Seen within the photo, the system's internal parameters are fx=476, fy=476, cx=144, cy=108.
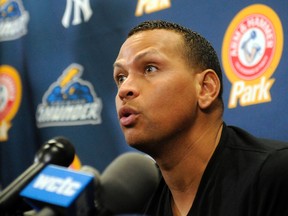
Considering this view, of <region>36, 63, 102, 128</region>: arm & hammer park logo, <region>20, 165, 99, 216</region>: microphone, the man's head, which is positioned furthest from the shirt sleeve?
<region>36, 63, 102, 128</region>: arm & hammer park logo

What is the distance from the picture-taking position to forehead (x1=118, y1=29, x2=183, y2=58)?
1.05 m

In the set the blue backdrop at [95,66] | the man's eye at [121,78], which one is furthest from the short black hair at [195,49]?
the blue backdrop at [95,66]

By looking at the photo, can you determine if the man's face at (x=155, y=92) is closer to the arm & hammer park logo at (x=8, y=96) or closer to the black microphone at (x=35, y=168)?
the black microphone at (x=35, y=168)

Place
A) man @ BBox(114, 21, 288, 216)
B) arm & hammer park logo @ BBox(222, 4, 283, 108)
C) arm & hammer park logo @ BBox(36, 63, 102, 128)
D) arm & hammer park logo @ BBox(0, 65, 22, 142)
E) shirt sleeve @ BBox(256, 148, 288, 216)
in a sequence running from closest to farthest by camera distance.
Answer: shirt sleeve @ BBox(256, 148, 288, 216) < man @ BBox(114, 21, 288, 216) < arm & hammer park logo @ BBox(222, 4, 283, 108) < arm & hammer park logo @ BBox(36, 63, 102, 128) < arm & hammer park logo @ BBox(0, 65, 22, 142)

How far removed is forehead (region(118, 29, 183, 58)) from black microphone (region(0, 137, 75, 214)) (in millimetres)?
253

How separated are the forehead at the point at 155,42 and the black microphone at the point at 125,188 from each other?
0.29 metres

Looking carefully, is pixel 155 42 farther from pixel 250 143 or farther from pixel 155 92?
pixel 250 143

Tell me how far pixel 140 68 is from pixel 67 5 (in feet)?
4.04

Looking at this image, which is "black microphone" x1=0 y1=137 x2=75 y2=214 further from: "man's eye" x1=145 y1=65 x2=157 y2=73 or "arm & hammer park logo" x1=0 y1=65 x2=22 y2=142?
"arm & hammer park logo" x1=0 y1=65 x2=22 y2=142

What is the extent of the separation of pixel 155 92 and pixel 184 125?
0.10m

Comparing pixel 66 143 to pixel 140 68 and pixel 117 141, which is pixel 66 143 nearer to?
pixel 140 68

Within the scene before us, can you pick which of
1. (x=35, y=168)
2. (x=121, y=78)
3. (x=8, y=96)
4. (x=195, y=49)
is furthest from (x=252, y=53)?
(x=8, y=96)

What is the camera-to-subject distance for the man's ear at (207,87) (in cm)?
106

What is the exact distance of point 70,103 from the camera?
211cm
